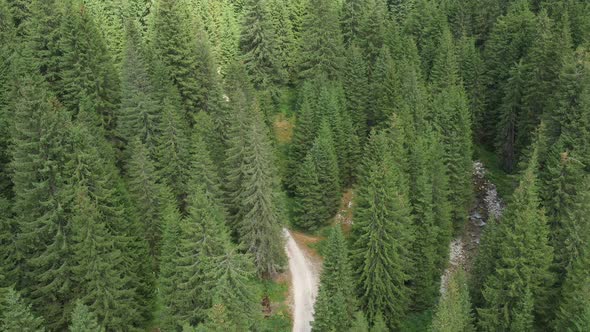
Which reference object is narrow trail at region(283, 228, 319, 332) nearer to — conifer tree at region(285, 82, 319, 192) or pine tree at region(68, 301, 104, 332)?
conifer tree at region(285, 82, 319, 192)

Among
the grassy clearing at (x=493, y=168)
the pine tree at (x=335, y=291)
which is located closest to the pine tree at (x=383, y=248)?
the pine tree at (x=335, y=291)

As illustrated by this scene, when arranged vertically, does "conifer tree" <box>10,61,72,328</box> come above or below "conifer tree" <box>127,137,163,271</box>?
above

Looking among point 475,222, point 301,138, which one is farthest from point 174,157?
point 475,222

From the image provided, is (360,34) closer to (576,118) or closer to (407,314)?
(576,118)

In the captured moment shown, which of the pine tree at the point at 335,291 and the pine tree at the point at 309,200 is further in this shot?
the pine tree at the point at 309,200

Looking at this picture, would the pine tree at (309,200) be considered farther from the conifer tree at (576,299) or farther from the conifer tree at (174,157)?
the conifer tree at (576,299)

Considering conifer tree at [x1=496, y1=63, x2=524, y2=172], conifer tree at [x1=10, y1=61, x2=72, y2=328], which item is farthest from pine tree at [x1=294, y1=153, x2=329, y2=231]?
conifer tree at [x1=10, y1=61, x2=72, y2=328]
